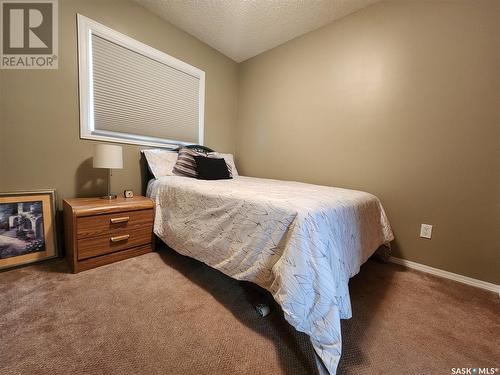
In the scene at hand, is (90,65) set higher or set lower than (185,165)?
higher

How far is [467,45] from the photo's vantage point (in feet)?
5.00

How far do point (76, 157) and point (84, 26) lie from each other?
3.77 ft

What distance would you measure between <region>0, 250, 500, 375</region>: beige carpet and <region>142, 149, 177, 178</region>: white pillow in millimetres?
A: 969

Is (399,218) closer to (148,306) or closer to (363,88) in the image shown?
(363,88)

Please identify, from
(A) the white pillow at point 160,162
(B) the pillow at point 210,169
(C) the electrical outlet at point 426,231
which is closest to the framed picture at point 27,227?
(A) the white pillow at point 160,162

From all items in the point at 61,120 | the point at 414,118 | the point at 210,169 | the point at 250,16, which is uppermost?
the point at 250,16

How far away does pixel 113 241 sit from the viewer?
1.60 metres

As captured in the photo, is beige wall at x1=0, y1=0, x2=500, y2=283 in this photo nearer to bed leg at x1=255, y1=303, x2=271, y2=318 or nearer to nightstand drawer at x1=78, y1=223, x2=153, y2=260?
nightstand drawer at x1=78, y1=223, x2=153, y2=260

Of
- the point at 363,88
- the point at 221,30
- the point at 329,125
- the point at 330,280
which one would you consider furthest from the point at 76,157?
the point at 363,88

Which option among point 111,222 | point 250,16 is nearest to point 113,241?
point 111,222

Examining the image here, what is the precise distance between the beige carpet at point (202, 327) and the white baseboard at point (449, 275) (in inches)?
3.4

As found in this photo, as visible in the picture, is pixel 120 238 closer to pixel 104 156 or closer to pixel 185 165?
pixel 104 156

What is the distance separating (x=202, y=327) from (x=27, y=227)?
1636 mm

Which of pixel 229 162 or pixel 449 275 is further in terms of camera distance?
pixel 229 162
